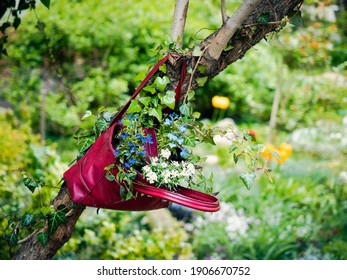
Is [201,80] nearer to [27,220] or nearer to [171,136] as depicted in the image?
[171,136]

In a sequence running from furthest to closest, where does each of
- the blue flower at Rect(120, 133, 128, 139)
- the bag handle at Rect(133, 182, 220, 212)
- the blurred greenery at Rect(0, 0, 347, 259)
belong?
the blurred greenery at Rect(0, 0, 347, 259)
the blue flower at Rect(120, 133, 128, 139)
the bag handle at Rect(133, 182, 220, 212)

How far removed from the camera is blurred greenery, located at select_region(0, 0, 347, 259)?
319 cm

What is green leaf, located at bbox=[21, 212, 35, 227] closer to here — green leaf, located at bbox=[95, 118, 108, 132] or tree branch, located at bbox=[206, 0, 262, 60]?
green leaf, located at bbox=[95, 118, 108, 132]

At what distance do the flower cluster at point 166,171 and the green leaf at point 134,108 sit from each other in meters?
0.14

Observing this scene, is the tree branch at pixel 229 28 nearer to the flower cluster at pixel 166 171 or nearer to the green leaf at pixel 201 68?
the green leaf at pixel 201 68

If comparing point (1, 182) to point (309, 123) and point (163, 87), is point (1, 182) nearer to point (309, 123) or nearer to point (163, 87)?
point (163, 87)

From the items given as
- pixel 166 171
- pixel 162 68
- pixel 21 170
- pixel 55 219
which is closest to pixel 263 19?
pixel 162 68

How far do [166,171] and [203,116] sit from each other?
5.61 meters

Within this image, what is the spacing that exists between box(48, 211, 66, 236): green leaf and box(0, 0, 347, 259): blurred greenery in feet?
2.26

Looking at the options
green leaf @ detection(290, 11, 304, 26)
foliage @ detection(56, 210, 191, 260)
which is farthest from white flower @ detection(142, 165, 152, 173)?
foliage @ detection(56, 210, 191, 260)

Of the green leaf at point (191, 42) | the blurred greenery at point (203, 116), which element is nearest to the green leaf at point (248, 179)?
the green leaf at point (191, 42)

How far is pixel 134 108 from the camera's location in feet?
4.72

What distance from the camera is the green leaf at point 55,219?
1615mm

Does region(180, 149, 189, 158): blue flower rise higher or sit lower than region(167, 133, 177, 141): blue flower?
lower
